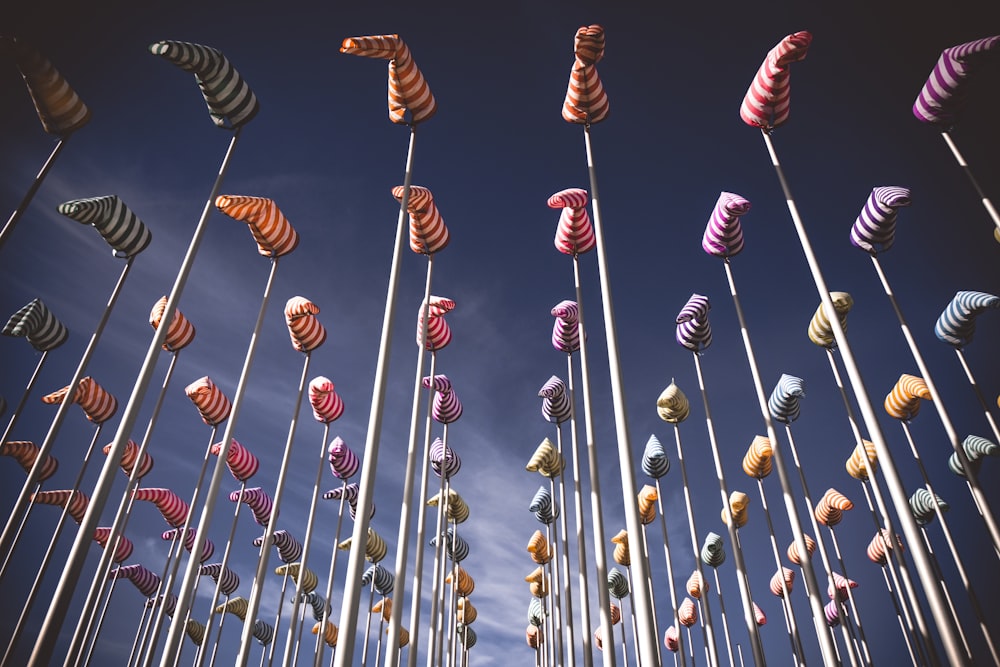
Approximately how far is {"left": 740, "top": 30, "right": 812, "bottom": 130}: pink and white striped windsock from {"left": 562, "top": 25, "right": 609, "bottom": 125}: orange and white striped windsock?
87.1 inches

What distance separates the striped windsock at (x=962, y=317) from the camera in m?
10.2

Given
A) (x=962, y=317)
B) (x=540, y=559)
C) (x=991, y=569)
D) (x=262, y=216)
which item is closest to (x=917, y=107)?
(x=962, y=317)

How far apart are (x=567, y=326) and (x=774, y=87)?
17.5 ft

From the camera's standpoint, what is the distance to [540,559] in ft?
62.2

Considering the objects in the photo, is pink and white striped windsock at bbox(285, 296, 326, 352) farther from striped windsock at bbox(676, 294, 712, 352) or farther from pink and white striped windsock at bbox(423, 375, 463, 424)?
striped windsock at bbox(676, 294, 712, 352)

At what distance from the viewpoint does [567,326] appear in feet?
34.1

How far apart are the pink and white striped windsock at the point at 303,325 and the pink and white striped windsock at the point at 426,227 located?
3.09 m

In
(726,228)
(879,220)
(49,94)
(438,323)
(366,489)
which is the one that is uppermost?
(726,228)

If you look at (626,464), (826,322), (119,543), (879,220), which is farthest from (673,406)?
(119,543)

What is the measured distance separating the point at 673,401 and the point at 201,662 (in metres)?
19.8

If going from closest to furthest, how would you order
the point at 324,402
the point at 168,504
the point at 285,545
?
the point at 324,402 → the point at 168,504 → the point at 285,545

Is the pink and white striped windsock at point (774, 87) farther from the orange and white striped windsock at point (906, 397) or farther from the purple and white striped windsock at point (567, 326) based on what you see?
the orange and white striped windsock at point (906, 397)

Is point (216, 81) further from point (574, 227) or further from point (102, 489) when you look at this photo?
point (574, 227)

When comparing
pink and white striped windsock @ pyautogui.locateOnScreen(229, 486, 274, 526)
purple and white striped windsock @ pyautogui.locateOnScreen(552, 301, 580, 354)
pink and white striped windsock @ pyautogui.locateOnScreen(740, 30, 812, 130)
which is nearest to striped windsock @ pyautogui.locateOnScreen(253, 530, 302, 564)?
pink and white striped windsock @ pyautogui.locateOnScreen(229, 486, 274, 526)
